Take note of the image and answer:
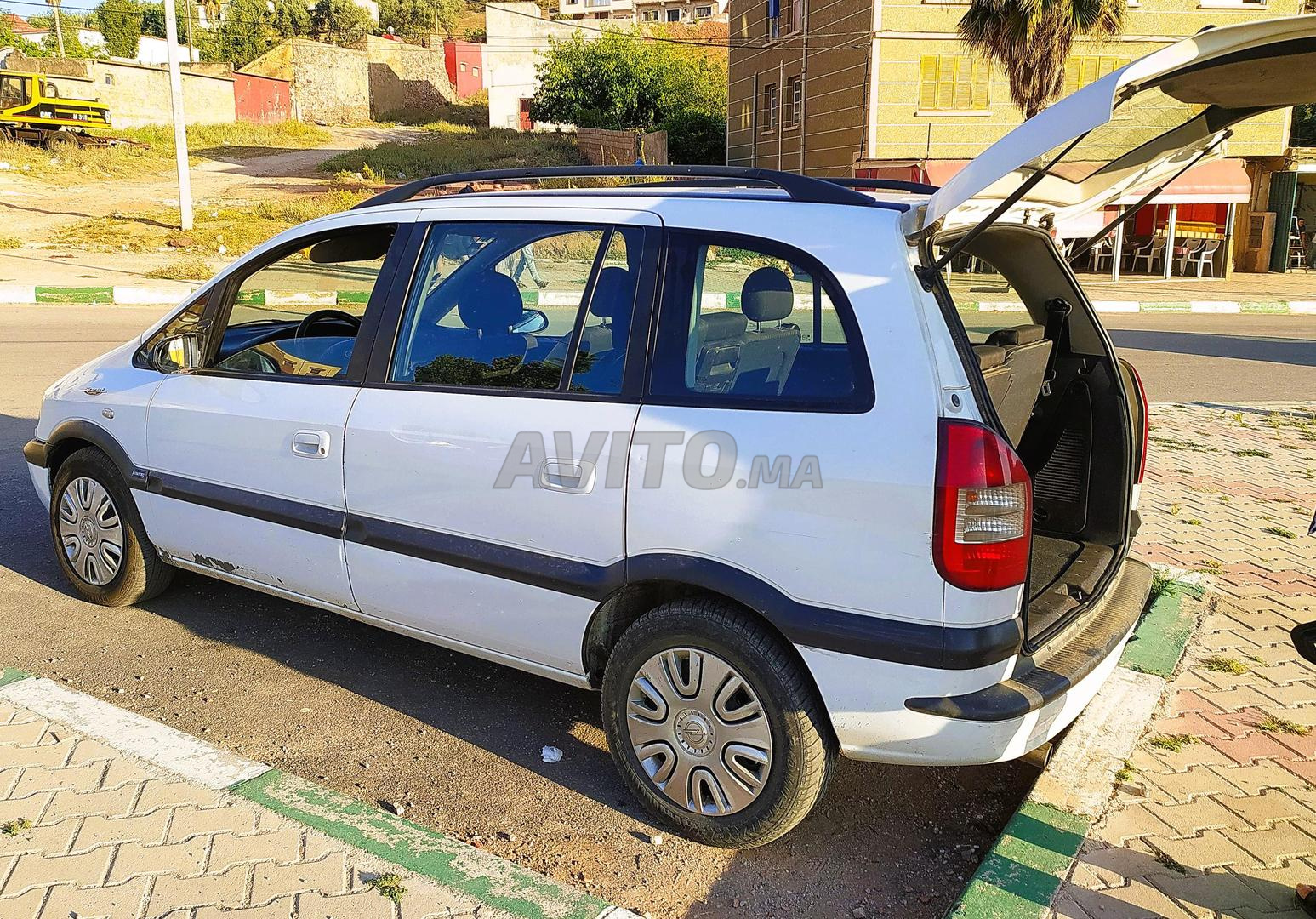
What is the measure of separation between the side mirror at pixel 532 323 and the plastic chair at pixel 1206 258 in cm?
2423

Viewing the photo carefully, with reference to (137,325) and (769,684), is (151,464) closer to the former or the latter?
(769,684)

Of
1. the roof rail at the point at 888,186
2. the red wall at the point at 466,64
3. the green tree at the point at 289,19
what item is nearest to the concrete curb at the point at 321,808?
the roof rail at the point at 888,186

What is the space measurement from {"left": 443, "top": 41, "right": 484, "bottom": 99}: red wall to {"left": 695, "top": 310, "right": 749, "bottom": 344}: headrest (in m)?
71.5

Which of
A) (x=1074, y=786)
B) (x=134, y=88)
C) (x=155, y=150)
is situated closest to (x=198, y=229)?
(x=155, y=150)

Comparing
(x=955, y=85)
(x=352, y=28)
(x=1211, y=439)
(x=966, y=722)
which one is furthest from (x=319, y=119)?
(x=966, y=722)

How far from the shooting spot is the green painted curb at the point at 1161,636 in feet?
13.4

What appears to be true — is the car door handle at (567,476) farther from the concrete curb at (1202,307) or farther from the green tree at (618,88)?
the green tree at (618,88)

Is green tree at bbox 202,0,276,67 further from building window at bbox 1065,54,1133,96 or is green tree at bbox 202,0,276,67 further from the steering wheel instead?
the steering wheel

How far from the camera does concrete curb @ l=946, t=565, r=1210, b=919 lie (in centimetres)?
272

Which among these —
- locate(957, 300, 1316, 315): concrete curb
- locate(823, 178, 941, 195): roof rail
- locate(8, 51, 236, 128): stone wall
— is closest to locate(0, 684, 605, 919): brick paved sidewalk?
locate(823, 178, 941, 195): roof rail

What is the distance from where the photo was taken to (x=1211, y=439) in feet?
26.5

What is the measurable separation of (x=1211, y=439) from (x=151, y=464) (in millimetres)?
7309

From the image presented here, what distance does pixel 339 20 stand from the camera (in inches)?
2945

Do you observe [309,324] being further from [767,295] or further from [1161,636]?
[1161,636]
